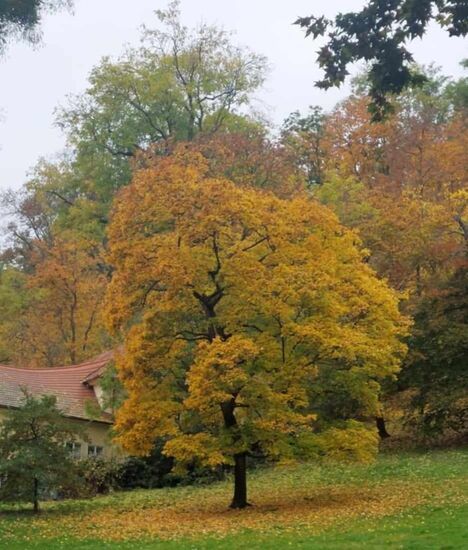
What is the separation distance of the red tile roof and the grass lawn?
8.74 m

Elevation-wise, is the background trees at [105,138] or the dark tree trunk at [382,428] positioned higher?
the background trees at [105,138]

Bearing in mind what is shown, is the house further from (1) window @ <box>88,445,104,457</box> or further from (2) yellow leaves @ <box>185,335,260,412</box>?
(2) yellow leaves @ <box>185,335,260,412</box>

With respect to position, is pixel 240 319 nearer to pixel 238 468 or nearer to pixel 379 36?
pixel 238 468

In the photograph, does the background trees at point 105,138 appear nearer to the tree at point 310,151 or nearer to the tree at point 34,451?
the tree at point 310,151

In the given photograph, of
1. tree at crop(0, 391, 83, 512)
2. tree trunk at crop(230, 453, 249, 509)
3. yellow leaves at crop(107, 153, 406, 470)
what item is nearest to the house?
tree at crop(0, 391, 83, 512)

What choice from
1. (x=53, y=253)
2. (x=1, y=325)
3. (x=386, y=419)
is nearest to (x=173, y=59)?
(x=53, y=253)

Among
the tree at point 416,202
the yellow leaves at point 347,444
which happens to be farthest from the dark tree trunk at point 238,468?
the tree at point 416,202

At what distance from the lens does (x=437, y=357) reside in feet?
80.1

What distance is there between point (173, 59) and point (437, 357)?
2474cm

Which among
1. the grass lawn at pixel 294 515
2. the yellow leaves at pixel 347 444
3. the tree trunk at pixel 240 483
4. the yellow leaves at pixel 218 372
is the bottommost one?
the grass lawn at pixel 294 515

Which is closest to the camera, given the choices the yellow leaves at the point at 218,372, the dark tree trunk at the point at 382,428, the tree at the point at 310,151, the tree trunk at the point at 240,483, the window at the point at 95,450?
the yellow leaves at the point at 218,372

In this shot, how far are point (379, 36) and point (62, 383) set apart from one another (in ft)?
87.9

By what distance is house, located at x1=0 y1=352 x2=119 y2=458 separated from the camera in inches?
1226

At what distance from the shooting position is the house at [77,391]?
1226 inches
